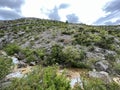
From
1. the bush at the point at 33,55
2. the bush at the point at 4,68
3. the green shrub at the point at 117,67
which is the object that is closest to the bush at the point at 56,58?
the bush at the point at 33,55

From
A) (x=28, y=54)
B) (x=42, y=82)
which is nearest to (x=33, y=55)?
(x=28, y=54)

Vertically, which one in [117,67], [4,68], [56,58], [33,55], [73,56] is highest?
[4,68]

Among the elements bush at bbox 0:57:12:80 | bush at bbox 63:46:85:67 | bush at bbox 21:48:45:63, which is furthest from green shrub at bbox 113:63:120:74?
bush at bbox 0:57:12:80

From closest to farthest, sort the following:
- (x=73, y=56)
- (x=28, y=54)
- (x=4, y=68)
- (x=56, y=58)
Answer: (x=4, y=68) → (x=73, y=56) → (x=56, y=58) → (x=28, y=54)

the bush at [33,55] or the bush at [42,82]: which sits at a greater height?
the bush at [42,82]

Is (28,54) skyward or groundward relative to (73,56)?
groundward

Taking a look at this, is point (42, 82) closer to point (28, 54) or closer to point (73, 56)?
point (73, 56)

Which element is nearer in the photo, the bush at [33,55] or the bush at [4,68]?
the bush at [4,68]

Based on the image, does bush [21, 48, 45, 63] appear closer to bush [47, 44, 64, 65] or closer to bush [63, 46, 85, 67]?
bush [47, 44, 64, 65]

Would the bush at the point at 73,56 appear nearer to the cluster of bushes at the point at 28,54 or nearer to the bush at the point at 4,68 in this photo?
the cluster of bushes at the point at 28,54

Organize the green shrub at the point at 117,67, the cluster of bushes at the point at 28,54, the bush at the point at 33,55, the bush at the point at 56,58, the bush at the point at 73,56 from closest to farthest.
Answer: the green shrub at the point at 117,67, the bush at the point at 73,56, the bush at the point at 56,58, the bush at the point at 33,55, the cluster of bushes at the point at 28,54

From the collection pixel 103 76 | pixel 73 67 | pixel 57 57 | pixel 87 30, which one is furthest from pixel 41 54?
pixel 87 30

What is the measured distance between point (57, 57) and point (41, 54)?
1.74 m

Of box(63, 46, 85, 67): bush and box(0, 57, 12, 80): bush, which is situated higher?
box(0, 57, 12, 80): bush
